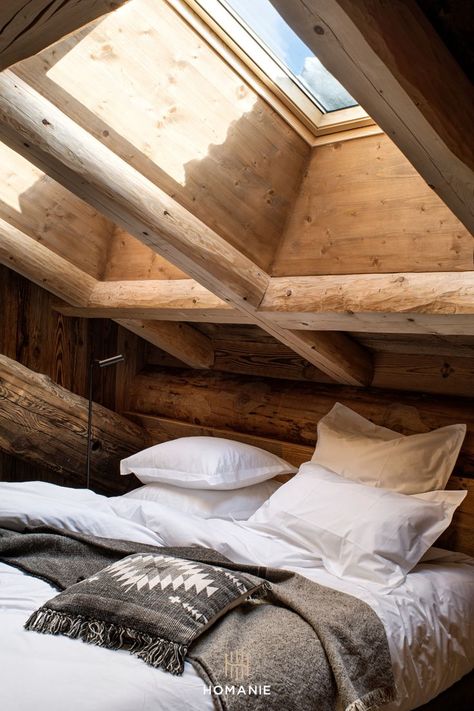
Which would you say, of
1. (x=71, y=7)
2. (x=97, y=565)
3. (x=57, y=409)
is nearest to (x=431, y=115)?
(x=71, y=7)

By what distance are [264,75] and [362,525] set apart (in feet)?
5.21

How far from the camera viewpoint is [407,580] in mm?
2246

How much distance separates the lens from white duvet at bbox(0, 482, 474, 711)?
149 centimetres

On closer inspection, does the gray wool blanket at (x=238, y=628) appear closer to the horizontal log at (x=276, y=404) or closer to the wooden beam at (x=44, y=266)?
the horizontal log at (x=276, y=404)

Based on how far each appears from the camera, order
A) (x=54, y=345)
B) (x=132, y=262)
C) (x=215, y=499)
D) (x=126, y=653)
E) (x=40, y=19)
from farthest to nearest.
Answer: (x=54, y=345) < (x=132, y=262) < (x=215, y=499) < (x=126, y=653) < (x=40, y=19)

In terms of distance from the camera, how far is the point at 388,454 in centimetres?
269

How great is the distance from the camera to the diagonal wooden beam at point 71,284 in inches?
125

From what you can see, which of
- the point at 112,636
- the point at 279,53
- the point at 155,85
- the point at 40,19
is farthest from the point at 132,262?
the point at 40,19

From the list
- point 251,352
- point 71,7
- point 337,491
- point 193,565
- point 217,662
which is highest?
point 71,7

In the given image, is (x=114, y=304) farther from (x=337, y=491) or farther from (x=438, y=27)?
(x=438, y=27)

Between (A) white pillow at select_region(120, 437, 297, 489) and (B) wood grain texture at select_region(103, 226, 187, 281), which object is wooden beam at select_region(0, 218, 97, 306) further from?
(A) white pillow at select_region(120, 437, 297, 489)

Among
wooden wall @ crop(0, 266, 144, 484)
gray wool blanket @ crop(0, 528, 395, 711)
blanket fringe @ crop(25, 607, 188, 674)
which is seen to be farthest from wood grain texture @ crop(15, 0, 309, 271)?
wooden wall @ crop(0, 266, 144, 484)

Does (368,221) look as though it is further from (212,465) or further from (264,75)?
(212,465)

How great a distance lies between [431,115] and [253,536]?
1.72m
